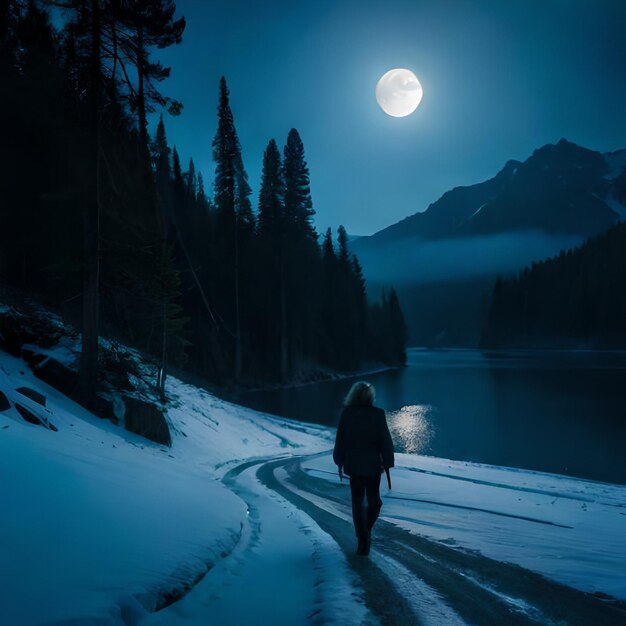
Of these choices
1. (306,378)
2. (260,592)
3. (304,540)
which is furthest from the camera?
(306,378)

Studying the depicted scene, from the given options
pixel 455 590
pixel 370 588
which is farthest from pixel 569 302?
pixel 370 588

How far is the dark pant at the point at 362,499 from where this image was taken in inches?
207

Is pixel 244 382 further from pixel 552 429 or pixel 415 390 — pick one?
pixel 552 429

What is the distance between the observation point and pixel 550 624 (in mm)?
3672

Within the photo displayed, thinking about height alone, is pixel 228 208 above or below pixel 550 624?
above

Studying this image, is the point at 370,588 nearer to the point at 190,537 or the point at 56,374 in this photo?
the point at 190,537

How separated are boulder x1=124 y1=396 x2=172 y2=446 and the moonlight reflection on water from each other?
1222cm

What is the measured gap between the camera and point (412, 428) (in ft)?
87.4

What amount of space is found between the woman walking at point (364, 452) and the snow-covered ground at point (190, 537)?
1.89 ft

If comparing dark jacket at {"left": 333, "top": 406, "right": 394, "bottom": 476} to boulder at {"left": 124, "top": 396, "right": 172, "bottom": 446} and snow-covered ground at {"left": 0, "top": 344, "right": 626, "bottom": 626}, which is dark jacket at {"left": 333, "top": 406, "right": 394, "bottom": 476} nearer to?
snow-covered ground at {"left": 0, "top": 344, "right": 626, "bottom": 626}

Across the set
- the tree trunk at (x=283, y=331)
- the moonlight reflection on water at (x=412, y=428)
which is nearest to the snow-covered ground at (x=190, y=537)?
the moonlight reflection on water at (x=412, y=428)

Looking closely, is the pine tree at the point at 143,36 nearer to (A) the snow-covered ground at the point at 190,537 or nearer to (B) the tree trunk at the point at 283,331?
(A) the snow-covered ground at the point at 190,537

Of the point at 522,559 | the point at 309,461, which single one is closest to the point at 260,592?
the point at 522,559

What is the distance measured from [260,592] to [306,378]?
46.2 m
